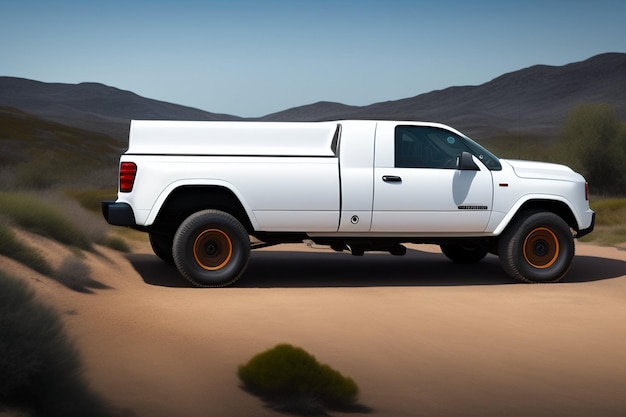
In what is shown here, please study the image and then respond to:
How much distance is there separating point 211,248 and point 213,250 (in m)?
0.03

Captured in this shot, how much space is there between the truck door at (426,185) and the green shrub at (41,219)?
168 inches

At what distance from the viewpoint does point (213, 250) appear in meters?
12.3

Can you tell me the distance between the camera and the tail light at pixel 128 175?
12125 millimetres

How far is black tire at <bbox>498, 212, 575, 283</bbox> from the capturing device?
42.7ft

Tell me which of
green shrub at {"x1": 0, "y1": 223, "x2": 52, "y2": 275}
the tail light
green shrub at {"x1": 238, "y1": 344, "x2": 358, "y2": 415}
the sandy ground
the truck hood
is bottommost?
the sandy ground

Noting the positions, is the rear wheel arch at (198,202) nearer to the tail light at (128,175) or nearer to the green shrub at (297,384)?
the tail light at (128,175)

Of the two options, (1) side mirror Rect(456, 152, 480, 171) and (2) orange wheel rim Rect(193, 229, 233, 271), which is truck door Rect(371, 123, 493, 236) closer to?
(1) side mirror Rect(456, 152, 480, 171)

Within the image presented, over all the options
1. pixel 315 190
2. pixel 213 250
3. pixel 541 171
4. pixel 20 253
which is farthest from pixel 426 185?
pixel 20 253

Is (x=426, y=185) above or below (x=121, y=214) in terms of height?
above

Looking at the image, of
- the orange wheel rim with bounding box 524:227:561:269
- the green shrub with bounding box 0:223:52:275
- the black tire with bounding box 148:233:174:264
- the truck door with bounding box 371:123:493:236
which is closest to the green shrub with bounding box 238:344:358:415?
the green shrub with bounding box 0:223:52:275

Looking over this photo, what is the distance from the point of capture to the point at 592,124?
40.7 meters

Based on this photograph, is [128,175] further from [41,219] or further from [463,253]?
[463,253]

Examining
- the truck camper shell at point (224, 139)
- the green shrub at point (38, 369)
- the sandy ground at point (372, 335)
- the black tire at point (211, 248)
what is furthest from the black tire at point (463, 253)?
the green shrub at point (38, 369)

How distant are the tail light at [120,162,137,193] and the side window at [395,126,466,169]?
10.5 feet
